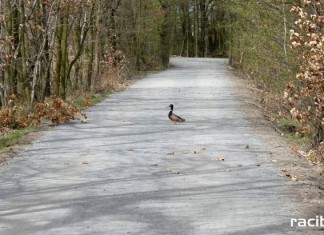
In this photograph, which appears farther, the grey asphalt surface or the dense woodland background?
the dense woodland background

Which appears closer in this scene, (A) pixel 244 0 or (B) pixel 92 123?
(B) pixel 92 123

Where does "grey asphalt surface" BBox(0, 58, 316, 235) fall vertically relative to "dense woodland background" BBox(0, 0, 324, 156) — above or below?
below

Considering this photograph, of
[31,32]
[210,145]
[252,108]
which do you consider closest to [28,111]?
[31,32]

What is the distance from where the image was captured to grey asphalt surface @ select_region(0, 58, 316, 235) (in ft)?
→ 24.4

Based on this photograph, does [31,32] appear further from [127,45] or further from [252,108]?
[127,45]

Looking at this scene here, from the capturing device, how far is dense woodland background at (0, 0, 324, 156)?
28.8ft

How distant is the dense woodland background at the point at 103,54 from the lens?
8789 millimetres

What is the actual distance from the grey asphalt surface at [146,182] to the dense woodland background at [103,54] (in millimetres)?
1339

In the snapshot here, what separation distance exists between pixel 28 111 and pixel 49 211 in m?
9.61

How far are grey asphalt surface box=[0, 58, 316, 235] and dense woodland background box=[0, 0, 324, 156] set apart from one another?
134 cm

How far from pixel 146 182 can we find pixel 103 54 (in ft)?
68.0

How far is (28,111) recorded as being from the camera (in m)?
17.2

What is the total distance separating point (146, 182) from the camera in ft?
32.1

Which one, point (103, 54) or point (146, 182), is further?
point (103, 54)
